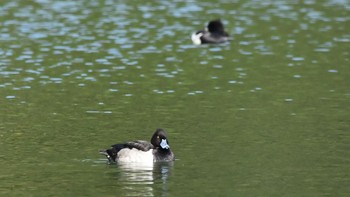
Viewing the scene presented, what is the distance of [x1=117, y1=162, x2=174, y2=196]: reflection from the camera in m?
24.6

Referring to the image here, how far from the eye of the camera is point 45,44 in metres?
49.8

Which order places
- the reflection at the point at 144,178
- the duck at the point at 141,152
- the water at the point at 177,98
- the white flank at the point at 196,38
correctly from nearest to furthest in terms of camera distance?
the reflection at the point at 144,178
the water at the point at 177,98
the duck at the point at 141,152
the white flank at the point at 196,38

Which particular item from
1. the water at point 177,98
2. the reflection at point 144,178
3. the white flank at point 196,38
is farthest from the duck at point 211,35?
the reflection at point 144,178

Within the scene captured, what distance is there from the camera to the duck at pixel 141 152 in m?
28.0

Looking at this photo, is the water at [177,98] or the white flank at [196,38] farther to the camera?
the white flank at [196,38]

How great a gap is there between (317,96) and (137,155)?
36.2 ft

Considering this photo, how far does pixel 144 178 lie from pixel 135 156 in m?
1.89

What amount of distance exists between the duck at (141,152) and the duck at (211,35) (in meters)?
23.5

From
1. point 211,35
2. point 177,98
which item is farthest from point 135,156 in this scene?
point 211,35

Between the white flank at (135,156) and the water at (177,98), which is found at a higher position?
the white flank at (135,156)

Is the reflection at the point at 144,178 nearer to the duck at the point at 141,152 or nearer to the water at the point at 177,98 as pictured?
the water at the point at 177,98

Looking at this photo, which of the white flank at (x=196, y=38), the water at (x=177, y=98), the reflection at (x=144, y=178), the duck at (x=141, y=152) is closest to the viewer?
the reflection at (x=144, y=178)

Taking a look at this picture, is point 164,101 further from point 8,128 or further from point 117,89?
point 8,128

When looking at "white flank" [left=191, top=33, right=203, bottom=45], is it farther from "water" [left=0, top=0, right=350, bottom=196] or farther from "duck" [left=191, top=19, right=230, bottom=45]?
"water" [left=0, top=0, right=350, bottom=196]
